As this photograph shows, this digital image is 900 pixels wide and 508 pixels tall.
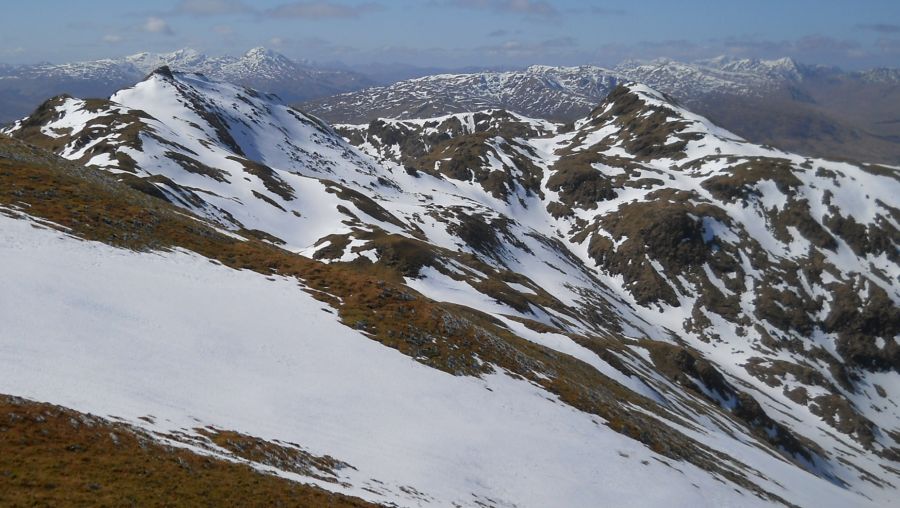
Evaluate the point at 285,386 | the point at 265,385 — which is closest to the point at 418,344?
the point at 285,386

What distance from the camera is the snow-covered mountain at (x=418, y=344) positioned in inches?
1035

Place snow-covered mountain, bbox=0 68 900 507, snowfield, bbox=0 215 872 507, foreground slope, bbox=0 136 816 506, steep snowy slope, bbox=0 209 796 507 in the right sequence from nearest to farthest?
foreground slope, bbox=0 136 816 506
steep snowy slope, bbox=0 209 796 507
snowfield, bbox=0 215 872 507
snow-covered mountain, bbox=0 68 900 507

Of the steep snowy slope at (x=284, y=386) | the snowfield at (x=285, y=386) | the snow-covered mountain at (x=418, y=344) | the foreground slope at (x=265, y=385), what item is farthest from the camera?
the snow-covered mountain at (x=418, y=344)

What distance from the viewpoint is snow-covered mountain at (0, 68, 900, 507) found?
1035 inches

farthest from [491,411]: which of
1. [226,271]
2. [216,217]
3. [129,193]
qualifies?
[216,217]

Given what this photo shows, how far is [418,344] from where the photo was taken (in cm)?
4231

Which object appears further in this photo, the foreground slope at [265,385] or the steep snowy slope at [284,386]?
the steep snowy slope at [284,386]

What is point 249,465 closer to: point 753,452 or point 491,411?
point 491,411

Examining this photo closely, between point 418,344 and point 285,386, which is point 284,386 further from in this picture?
point 418,344

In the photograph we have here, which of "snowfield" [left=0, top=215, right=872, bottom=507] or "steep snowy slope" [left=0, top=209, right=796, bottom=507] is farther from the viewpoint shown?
"snowfield" [left=0, top=215, right=872, bottom=507]

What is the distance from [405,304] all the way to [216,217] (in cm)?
4962

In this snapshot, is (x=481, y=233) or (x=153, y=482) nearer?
(x=153, y=482)

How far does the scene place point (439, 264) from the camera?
9106cm

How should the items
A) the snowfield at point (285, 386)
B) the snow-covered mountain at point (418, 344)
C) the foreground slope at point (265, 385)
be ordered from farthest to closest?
the snow-covered mountain at point (418, 344) → the snowfield at point (285, 386) → the foreground slope at point (265, 385)
